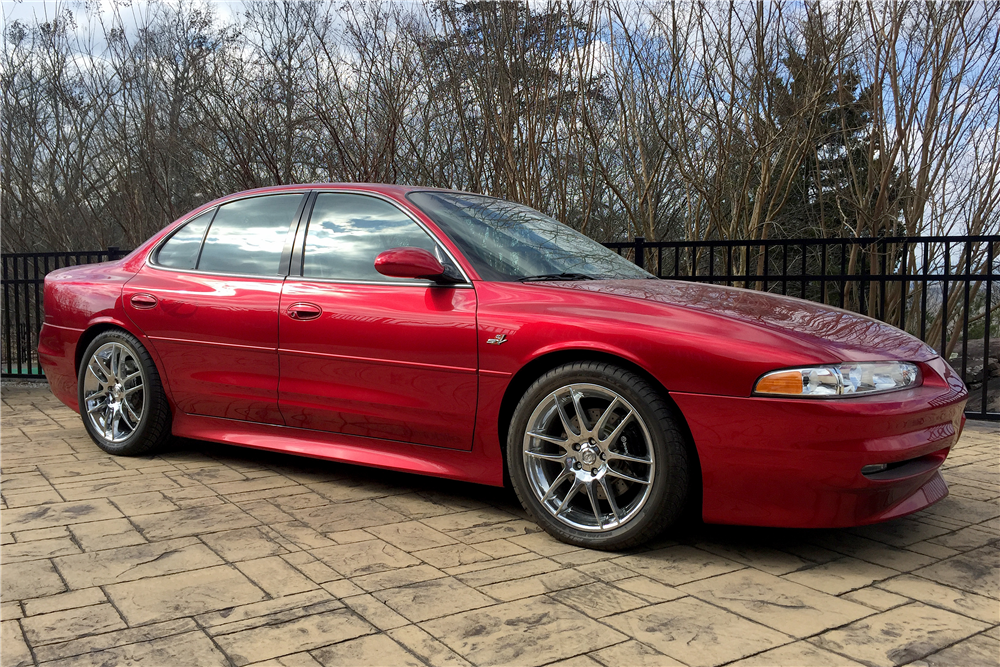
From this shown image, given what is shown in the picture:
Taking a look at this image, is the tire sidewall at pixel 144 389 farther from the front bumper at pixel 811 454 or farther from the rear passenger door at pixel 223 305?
the front bumper at pixel 811 454

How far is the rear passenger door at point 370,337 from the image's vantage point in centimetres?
357

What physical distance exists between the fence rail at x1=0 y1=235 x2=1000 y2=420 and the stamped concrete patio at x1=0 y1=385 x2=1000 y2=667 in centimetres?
237

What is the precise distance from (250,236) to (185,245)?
0.58 metres

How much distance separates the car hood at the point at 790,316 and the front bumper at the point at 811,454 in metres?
0.24

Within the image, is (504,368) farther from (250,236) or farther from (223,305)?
(250,236)

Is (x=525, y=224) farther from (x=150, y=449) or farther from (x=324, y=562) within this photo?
(x=150, y=449)

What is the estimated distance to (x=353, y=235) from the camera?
411cm

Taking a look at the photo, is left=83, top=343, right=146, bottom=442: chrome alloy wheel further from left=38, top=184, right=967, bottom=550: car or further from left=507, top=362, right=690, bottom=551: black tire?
left=507, top=362, right=690, bottom=551: black tire

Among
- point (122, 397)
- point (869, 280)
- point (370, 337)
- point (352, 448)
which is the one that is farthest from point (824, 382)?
point (122, 397)

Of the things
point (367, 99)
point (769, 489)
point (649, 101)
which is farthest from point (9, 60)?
point (769, 489)

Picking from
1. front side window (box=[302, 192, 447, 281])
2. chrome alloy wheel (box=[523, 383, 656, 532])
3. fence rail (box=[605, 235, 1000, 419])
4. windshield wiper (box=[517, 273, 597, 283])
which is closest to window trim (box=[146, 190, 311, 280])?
front side window (box=[302, 192, 447, 281])

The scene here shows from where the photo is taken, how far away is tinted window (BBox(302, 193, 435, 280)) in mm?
3947

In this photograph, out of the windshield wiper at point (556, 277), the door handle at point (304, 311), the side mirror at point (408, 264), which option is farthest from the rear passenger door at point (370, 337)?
the windshield wiper at point (556, 277)

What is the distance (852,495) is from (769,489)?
28cm
